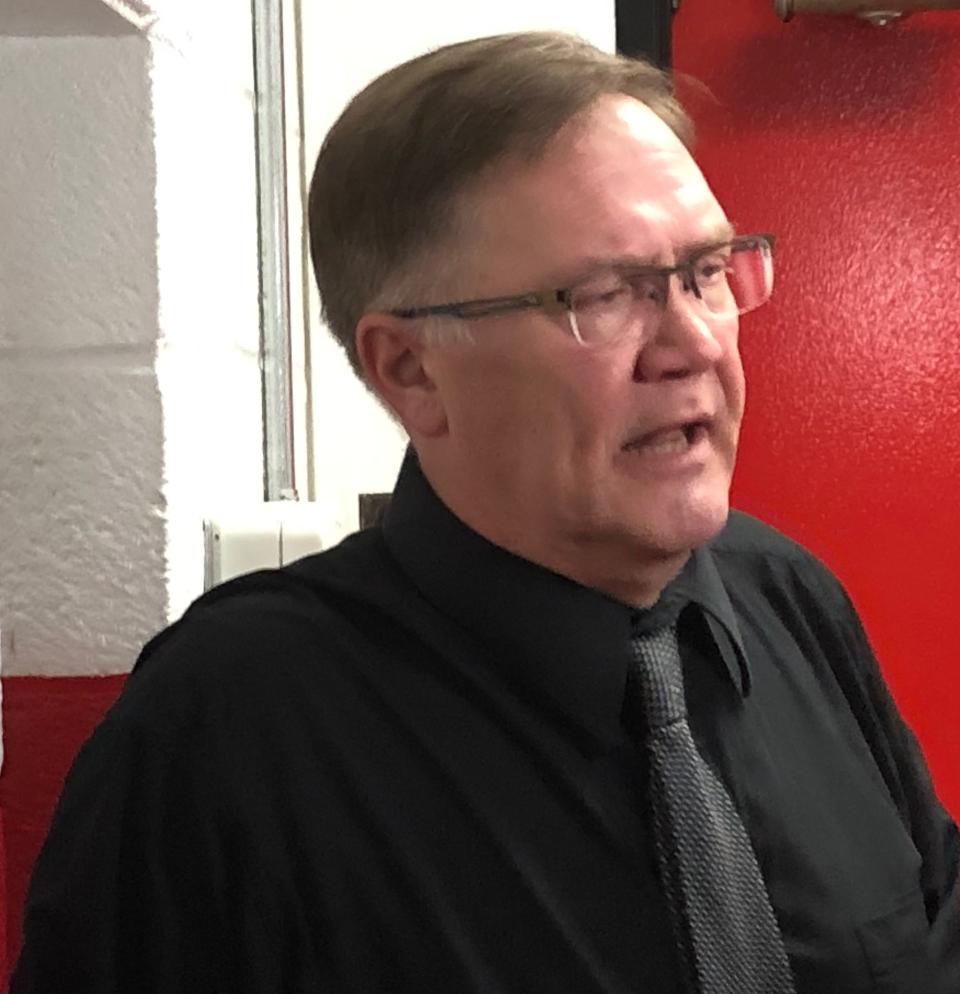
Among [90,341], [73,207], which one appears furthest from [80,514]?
[73,207]

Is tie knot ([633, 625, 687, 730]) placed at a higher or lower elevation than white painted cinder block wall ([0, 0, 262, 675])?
lower

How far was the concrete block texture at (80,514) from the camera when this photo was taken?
1060 millimetres

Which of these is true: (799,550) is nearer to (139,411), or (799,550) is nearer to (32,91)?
(139,411)

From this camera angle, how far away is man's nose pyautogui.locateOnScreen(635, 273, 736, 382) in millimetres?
857

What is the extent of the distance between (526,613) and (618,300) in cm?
21

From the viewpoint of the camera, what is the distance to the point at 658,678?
90cm

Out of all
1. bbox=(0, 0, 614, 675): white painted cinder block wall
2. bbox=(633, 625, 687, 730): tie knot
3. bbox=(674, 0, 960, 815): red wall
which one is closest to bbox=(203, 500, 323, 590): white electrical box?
bbox=(0, 0, 614, 675): white painted cinder block wall

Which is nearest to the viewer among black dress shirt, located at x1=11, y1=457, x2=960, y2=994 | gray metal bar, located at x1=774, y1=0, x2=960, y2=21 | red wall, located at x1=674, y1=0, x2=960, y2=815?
black dress shirt, located at x1=11, y1=457, x2=960, y2=994

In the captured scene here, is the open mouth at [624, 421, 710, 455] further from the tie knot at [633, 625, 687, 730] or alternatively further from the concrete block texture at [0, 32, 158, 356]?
the concrete block texture at [0, 32, 158, 356]

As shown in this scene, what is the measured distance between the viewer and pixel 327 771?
832 millimetres

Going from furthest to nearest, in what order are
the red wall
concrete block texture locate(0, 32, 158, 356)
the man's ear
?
the red wall < concrete block texture locate(0, 32, 158, 356) < the man's ear

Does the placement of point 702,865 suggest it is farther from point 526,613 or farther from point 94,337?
point 94,337

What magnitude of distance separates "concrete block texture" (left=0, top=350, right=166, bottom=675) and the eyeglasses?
0.90 feet

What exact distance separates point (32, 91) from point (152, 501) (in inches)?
12.7
